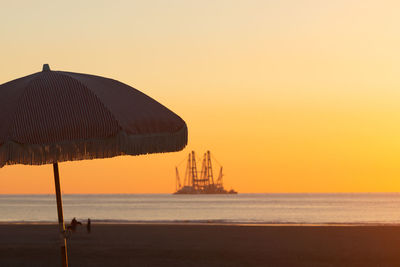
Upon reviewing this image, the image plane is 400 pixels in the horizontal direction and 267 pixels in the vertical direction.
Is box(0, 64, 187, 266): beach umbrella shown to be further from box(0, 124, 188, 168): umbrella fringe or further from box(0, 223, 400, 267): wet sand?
box(0, 223, 400, 267): wet sand

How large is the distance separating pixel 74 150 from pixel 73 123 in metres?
0.31

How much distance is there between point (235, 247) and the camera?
26.2 meters

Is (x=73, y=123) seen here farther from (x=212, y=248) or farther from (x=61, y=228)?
(x=212, y=248)

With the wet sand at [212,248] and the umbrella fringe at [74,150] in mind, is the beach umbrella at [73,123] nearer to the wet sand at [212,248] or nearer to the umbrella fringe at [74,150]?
the umbrella fringe at [74,150]

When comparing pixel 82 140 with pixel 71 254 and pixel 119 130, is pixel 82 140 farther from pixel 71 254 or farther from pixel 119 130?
pixel 71 254

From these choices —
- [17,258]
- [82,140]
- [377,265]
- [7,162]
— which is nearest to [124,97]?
[82,140]

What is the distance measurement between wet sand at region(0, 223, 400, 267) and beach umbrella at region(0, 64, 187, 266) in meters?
12.5

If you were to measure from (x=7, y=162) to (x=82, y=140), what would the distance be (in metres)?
0.89

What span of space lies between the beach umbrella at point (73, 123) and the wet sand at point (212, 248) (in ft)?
41.0

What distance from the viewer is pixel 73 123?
27.6 feet

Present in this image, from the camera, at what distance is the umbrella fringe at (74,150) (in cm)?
827

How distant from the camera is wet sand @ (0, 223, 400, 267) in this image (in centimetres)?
2183

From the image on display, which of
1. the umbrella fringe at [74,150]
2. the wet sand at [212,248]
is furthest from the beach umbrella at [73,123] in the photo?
the wet sand at [212,248]

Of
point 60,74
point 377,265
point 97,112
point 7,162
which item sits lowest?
point 377,265
